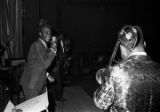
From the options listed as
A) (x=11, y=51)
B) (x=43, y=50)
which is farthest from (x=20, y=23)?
(x=43, y=50)

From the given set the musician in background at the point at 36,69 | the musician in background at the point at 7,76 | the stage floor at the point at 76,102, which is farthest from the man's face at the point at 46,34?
→ the musician in background at the point at 7,76

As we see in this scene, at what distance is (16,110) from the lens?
137 centimetres

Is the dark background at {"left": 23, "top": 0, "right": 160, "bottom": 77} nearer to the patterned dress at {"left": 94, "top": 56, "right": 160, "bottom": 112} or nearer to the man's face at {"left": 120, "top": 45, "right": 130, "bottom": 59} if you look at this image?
the man's face at {"left": 120, "top": 45, "right": 130, "bottom": 59}

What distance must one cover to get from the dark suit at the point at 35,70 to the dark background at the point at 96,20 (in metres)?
4.64

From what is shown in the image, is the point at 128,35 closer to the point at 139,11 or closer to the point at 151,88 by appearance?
the point at 151,88

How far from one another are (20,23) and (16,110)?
553 centimetres

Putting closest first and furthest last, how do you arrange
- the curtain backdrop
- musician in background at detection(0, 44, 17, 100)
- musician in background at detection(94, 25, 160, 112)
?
musician in background at detection(94, 25, 160, 112) < musician in background at detection(0, 44, 17, 100) < the curtain backdrop

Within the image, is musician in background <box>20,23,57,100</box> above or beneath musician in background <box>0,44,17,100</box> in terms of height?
above

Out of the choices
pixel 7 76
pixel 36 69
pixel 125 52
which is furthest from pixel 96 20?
pixel 125 52

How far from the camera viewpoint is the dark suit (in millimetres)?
2889

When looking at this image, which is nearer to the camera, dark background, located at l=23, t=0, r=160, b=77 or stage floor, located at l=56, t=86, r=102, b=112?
stage floor, located at l=56, t=86, r=102, b=112

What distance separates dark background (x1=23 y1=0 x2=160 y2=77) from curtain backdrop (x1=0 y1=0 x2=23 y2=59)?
1.16 meters

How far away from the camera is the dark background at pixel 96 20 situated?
25.1 feet

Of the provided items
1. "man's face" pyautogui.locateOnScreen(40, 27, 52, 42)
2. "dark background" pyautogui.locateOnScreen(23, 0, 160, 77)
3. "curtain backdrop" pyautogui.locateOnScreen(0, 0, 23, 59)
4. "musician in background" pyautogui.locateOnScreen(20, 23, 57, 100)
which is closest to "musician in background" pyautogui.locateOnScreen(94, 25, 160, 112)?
"musician in background" pyautogui.locateOnScreen(20, 23, 57, 100)
